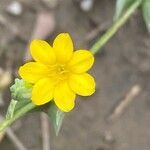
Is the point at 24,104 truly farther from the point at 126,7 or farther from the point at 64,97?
the point at 126,7

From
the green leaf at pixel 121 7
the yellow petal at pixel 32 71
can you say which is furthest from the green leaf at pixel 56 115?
the green leaf at pixel 121 7

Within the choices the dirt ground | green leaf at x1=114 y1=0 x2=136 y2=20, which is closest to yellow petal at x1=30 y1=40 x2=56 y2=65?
green leaf at x1=114 y1=0 x2=136 y2=20

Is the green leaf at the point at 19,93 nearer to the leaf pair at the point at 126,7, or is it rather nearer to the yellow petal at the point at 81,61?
the yellow petal at the point at 81,61

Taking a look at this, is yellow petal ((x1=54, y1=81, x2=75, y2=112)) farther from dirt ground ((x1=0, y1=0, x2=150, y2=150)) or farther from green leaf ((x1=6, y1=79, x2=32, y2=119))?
dirt ground ((x1=0, y1=0, x2=150, y2=150))

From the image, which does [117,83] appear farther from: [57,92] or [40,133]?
[57,92]

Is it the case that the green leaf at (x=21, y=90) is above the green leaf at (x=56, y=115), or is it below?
above

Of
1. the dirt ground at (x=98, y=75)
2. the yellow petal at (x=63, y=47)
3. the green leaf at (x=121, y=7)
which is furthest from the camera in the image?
the dirt ground at (x=98, y=75)

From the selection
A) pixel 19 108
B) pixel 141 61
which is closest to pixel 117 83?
pixel 141 61
